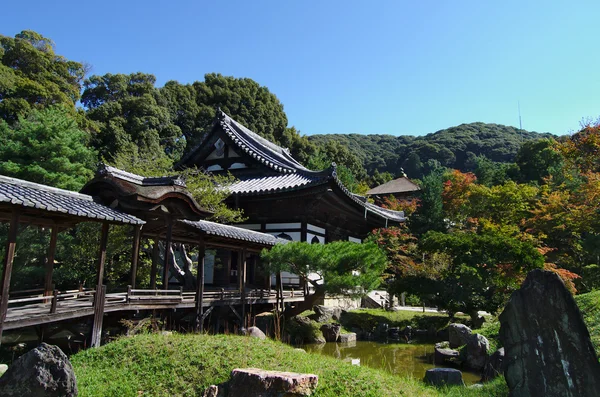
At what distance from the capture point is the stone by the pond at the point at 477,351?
10742mm

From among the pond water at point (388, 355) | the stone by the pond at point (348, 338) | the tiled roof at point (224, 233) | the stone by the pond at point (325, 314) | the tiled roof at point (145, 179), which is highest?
the tiled roof at point (145, 179)

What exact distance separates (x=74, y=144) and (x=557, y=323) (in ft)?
64.1

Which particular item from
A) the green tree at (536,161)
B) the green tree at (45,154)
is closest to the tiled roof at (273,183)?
the green tree at (45,154)

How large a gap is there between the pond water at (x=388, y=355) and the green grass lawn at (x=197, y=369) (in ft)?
13.5

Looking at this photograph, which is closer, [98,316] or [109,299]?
[98,316]

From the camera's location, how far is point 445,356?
11633 mm

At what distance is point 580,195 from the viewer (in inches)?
869

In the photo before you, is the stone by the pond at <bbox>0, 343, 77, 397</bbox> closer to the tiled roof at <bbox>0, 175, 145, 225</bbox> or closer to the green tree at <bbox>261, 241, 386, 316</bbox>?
the tiled roof at <bbox>0, 175, 145, 225</bbox>

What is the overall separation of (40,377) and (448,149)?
89475 millimetres

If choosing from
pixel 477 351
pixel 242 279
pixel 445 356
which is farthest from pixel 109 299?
pixel 477 351

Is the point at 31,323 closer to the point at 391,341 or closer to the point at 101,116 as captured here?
the point at 391,341

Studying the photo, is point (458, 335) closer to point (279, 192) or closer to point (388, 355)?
point (388, 355)

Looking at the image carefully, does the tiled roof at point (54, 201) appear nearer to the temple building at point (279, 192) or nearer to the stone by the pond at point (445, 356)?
the temple building at point (279, 192)

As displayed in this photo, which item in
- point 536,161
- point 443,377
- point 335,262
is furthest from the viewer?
point 536,161
